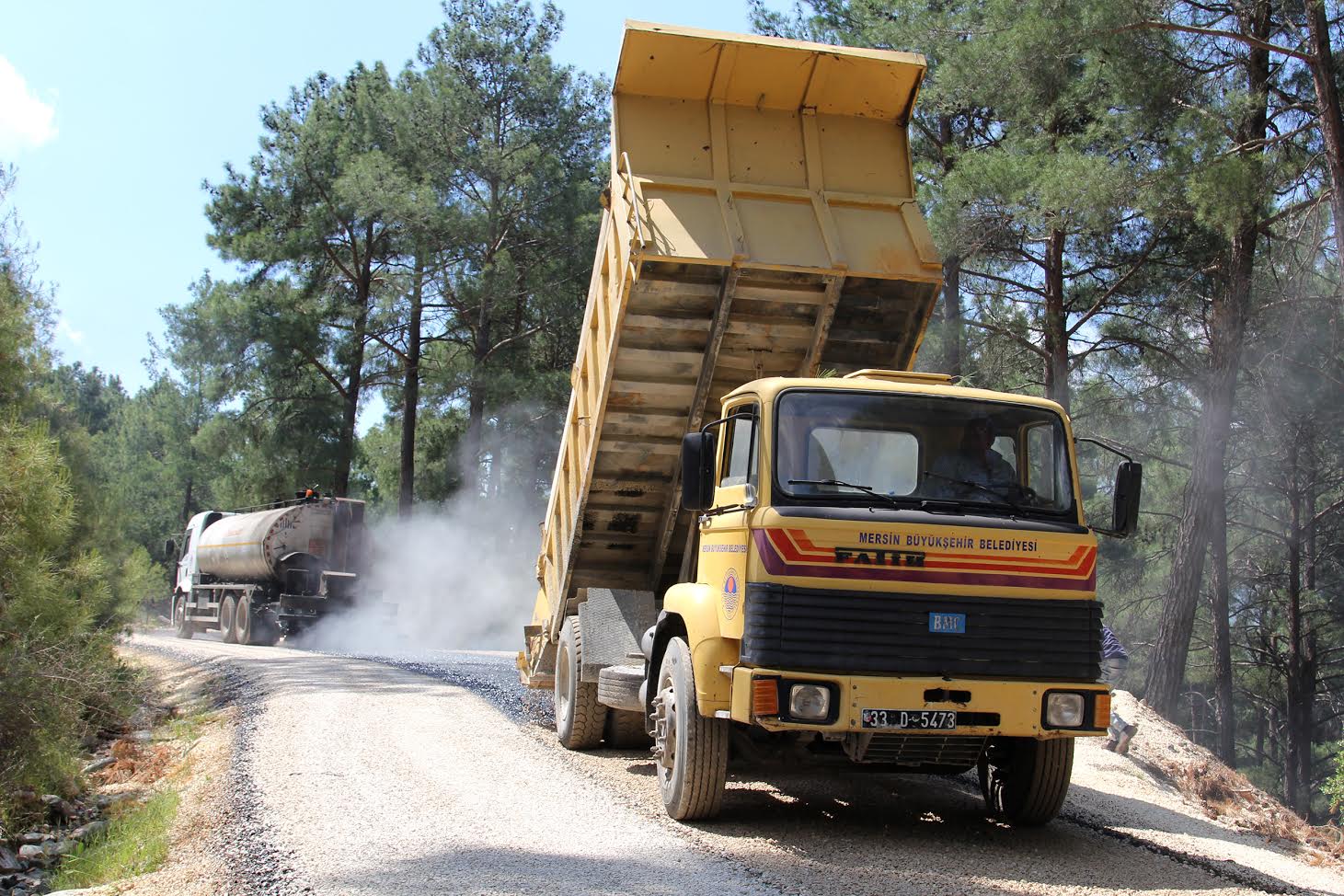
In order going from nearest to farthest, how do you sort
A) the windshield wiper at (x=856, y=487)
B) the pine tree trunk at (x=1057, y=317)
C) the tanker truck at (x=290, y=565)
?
the windshield wiper at (x=856, y=487) → the pine tree trunk at (x=1057, y=317) → the tanker truck at (x=290, y=565)

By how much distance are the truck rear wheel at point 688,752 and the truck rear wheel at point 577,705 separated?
2.22m

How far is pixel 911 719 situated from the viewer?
6.05 metres

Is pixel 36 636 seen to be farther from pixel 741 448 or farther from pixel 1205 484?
pixel 1205 484

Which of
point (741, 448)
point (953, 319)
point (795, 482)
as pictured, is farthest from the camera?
point (953, 319)

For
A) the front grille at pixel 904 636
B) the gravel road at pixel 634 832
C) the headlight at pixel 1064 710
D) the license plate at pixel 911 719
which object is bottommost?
the gravel road at pixel 634 832

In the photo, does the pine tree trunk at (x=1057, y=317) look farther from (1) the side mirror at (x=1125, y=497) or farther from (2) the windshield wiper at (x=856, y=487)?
(2) the windshield wiper at (x=856, y=487)

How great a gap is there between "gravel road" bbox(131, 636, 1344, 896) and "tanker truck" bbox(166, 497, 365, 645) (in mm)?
13674

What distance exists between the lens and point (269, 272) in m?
31.4

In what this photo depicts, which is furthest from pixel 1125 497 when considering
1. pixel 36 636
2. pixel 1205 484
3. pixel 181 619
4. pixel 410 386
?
pixel 181 619

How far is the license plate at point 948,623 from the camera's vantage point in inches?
242

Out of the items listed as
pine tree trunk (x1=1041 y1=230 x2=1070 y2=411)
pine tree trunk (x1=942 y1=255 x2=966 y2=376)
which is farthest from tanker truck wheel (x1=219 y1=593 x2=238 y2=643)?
pine tree trunk (x1=1041 y1=230 x2=1070 y2=411)

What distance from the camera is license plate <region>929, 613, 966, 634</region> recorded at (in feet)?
20.1

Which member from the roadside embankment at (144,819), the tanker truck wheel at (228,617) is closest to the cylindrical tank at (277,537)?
the tanker truck wheel at (228,617)

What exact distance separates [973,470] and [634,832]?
2.81m
